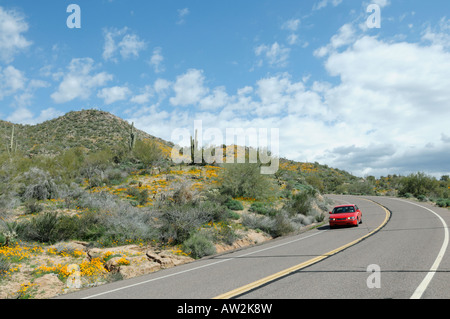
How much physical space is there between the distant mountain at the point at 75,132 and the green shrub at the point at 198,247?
41.1 meters

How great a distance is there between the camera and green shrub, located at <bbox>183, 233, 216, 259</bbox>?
1261 centimetres

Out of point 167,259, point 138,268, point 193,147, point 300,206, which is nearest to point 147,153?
point 193,147

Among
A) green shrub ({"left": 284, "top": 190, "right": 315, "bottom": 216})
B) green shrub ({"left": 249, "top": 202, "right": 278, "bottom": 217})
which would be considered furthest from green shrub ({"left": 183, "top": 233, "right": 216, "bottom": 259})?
green shrub ({"left": 284, "top": 190, "right": 315, "bottom": 216})

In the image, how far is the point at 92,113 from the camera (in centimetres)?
7488

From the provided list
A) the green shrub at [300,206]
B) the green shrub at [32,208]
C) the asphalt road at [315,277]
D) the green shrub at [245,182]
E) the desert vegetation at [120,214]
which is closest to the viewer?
the asphalt road at [315,277]

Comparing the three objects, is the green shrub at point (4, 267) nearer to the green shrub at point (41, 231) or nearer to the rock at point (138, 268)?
the green shrub at point (41, 231)

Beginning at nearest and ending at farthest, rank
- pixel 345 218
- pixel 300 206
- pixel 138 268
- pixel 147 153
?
pixel 138 268
pixel 345 218
pixel 300 206
pixel 147 153

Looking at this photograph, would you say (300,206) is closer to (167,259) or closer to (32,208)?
(167,259)

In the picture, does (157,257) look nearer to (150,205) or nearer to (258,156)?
(150,205)

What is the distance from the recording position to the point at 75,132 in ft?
206

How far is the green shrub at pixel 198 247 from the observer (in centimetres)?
1261

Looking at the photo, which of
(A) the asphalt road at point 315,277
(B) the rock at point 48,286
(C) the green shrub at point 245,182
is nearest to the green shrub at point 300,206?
(C) the green shrub at point 245,182

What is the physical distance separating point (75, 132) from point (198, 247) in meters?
58.6

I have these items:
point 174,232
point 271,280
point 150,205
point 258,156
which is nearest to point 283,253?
point 271,280
